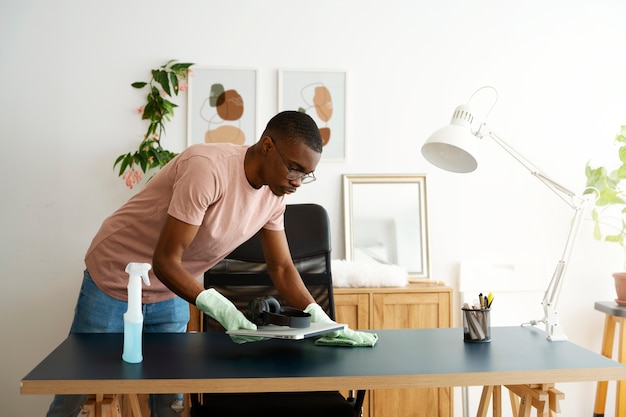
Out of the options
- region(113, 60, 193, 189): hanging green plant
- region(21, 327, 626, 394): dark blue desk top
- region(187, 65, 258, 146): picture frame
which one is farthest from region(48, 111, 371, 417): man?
region(187, 65, 258, 146): picture frame

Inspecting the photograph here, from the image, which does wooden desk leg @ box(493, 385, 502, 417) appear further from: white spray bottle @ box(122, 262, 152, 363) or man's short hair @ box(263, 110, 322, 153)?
white spray bottle @ box(122, 262, 152, 363)

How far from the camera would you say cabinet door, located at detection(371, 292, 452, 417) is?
3018mm

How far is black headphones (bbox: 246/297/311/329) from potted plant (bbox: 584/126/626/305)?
1.93 meters

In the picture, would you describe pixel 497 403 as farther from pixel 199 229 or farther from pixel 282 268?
pixel 199 229

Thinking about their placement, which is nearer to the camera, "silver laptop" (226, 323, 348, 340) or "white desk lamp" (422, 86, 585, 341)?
"silver laptop" (226, 323, 348, 340)

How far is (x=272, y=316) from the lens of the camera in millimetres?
1771

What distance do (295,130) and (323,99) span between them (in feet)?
5.12

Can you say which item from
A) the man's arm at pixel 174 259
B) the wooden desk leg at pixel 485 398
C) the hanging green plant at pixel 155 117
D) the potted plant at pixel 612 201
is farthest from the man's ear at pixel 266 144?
the potted plant at pixel 612 201

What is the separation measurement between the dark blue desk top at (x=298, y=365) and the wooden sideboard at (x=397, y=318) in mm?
1028

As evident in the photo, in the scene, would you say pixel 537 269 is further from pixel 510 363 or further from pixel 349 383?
pixel 349 383

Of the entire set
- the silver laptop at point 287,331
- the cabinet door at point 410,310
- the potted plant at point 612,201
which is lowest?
the cabinet door at point 410,310

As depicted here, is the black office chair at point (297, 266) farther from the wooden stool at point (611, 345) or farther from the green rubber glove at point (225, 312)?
the wooden stool at point (611, 345)

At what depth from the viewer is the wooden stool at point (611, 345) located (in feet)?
10.5

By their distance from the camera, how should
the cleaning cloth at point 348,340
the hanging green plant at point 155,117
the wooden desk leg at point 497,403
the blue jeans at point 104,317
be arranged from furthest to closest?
the hanging green plant at point 155,117 < the wooden desk leg at point 497,403 < the blue jeans at point 104,317 < the cleaning cloth at point 348,340
